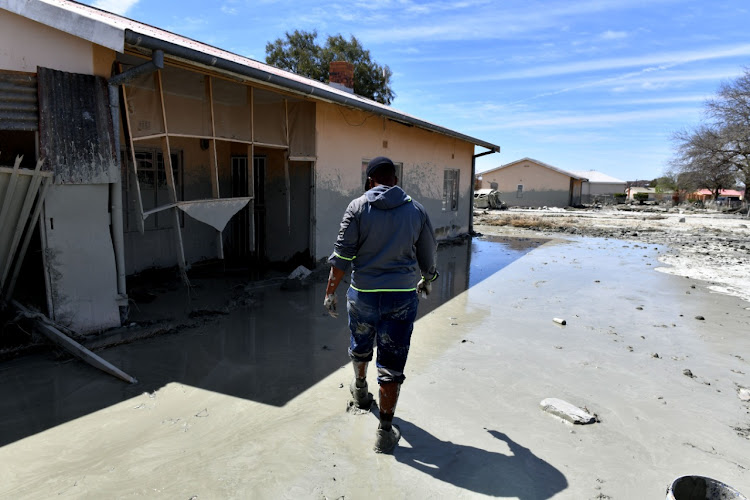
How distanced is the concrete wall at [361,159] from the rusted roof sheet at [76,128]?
4.10m

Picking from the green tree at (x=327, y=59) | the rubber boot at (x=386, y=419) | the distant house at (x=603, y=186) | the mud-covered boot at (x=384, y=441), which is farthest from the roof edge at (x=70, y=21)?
the distant house at (x=603, y=186)

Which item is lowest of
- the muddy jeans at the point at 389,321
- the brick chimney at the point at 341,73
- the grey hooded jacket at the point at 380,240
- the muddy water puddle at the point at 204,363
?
the muddy water puddle at the point at 204,363

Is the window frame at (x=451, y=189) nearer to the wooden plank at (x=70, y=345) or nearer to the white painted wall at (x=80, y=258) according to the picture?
the white painted wall at (x=80, y=258)

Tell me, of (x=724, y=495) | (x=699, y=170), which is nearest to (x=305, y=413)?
(x=724, y=495)

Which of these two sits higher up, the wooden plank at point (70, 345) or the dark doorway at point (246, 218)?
the dark doorway at point (246, 218)

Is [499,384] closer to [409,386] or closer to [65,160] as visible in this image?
[409,386]

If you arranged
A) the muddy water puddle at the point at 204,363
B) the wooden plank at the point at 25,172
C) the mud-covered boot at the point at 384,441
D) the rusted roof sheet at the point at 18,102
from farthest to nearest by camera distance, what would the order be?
the rusted roof sheet at the point at 18,102, the wooden plank at the point at 25,172, the muddy water puddle at the point at 204,363, the mud-covered boot at the point at 384,441

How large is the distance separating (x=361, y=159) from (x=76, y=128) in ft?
20.1

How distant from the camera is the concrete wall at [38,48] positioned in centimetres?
432

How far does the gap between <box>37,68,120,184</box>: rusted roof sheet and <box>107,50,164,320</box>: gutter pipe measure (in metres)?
0.06

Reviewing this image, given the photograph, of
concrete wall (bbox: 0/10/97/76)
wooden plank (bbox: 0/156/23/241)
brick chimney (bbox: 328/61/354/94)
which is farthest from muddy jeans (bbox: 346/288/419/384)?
brick chimney (bbox: 328/61/354/94)

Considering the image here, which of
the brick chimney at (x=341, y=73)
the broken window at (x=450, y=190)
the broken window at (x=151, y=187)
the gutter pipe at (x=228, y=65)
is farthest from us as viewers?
the broken window at (x=450, y=190)

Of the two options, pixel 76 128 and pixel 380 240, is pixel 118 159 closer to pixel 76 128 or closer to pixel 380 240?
pixel 76 128

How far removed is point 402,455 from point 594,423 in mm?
1521
